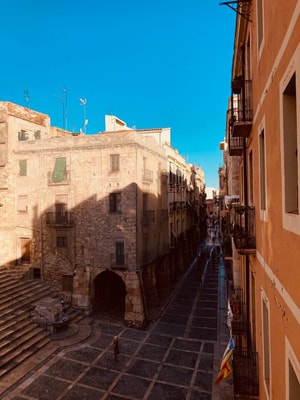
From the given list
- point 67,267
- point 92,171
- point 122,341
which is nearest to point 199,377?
point 122,341

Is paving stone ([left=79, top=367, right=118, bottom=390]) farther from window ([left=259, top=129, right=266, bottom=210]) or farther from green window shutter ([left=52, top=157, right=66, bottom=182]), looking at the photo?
green window shutter ([left=52, top=157, right=66, bottom=182])

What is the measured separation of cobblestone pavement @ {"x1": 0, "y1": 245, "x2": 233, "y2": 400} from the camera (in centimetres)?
1409

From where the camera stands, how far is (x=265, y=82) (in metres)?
5.69

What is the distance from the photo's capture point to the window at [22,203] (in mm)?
26750

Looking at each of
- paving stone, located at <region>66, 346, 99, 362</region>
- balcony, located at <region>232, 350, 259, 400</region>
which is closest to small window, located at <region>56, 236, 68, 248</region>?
paving stone, located at <region>66, 346, 99, 362</region>

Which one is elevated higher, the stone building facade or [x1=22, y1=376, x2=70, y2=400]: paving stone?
the stone building facade

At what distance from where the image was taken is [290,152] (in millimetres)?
4047

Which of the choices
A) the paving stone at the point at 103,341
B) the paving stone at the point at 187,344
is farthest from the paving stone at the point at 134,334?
the paving stone at the point at 187,344

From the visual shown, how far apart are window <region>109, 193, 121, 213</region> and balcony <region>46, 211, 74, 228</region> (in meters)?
3.99

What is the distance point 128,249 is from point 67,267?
6190 millimetres

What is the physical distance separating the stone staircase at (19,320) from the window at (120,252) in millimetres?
5407

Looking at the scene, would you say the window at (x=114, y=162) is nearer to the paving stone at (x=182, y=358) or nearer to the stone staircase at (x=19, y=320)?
the stone staircase at (x=19, y=320)

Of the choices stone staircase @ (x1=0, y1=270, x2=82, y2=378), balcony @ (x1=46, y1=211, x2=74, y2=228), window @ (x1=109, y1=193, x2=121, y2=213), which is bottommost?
stone staircase @ (x1=0, y1=270, x2=82, y2=378)

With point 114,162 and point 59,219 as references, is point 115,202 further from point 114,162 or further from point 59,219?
point 59,219
